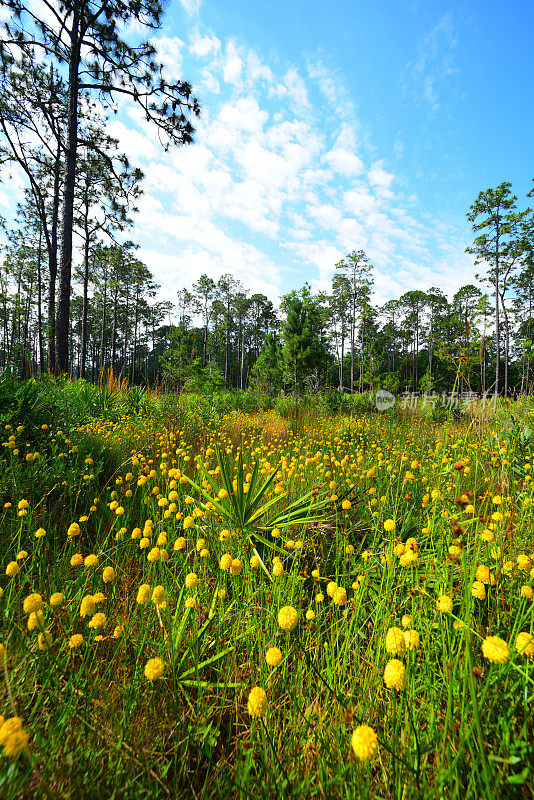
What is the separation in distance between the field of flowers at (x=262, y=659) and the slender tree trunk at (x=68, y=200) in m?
7.15

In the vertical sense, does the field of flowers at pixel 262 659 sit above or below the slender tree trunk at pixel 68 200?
below

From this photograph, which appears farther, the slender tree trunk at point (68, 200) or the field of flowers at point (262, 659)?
the slender tree trunk at point (68, 200)

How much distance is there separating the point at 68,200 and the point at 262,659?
36.3 ft

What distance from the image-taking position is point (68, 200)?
821cm

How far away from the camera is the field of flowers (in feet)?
2.29

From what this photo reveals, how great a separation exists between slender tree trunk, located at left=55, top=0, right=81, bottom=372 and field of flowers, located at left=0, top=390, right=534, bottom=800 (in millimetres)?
7150

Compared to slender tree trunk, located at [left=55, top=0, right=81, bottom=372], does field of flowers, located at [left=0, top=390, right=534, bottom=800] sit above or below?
below

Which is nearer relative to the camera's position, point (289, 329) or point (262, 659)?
point (262, 659)

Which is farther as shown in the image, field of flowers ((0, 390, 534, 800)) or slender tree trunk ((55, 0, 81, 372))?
slender tree trunk ((55, 0, 81, 372))

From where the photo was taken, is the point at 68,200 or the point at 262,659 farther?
the point at 68,200

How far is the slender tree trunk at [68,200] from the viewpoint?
7.84 metres

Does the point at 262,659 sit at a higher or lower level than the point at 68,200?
lower

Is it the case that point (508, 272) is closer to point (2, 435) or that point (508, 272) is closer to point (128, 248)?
point (128, 248)

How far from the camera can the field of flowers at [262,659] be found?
0.70 meters
